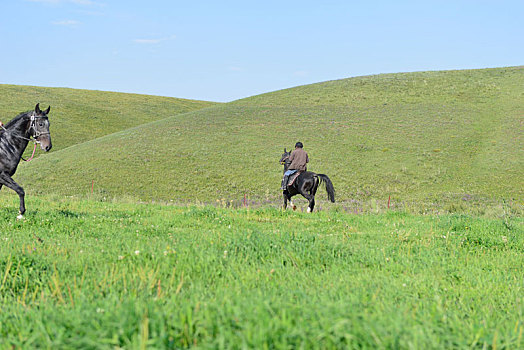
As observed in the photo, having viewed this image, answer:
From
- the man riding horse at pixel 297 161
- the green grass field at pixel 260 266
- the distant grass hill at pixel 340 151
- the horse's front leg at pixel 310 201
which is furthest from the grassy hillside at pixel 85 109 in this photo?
the horse's front leg at pixel 310 201

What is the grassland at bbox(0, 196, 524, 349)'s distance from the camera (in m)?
3.28

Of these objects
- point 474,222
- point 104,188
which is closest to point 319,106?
point 104,188

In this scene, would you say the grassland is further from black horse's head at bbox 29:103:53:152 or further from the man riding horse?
the man riding horse

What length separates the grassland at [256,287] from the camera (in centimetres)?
328

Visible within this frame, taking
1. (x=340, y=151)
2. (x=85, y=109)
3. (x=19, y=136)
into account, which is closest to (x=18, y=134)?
(x=19, y=136)

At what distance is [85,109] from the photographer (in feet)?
293

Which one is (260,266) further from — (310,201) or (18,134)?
(310,201)

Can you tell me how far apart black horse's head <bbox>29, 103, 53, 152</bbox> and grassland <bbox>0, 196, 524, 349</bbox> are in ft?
7.89

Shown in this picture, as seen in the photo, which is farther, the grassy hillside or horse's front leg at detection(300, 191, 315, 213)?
the grassy hillside

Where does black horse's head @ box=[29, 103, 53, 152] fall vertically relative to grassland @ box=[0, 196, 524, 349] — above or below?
above

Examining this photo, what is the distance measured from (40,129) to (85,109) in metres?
82.7

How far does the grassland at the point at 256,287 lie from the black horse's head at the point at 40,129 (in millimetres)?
2404

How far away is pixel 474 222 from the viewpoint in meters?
12.2

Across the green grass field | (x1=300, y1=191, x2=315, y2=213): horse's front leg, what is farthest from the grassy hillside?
(x1=300, y1=191, x2=315, y2=213): horse's front leg
